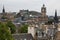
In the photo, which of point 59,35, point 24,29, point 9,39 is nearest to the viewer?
point 59,35

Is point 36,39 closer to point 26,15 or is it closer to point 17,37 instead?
point 17,37

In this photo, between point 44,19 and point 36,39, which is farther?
point 44,19

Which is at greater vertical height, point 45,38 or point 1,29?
point 1,29

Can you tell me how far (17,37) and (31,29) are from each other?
2969 millimetres

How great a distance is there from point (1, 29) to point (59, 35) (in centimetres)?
799

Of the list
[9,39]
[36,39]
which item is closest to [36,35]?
[36,39]

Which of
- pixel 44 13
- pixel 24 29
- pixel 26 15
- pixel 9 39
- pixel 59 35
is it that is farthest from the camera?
pixel 26 15

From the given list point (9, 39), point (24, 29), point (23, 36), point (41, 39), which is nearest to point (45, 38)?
point (41, 39)

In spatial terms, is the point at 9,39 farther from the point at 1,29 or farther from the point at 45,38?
the point at 45,38

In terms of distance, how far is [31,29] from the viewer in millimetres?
53156

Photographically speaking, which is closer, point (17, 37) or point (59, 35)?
point (59, 35)

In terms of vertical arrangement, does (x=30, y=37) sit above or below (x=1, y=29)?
below

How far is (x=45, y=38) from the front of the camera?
51.2m

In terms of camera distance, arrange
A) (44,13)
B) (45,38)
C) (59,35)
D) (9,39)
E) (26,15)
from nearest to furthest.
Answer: (59,35)
(9,39)
(45,38)
(44,13)
(26,15)
